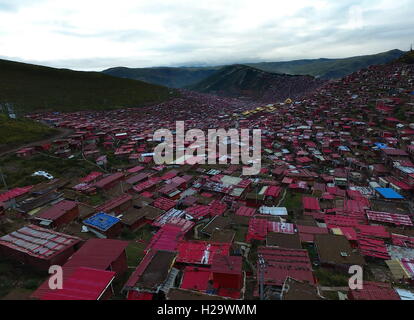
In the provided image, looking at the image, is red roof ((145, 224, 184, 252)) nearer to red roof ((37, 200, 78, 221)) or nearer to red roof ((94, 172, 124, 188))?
red roof ((37, 200, 78, 221))

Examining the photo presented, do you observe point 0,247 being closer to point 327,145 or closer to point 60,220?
point 60,220

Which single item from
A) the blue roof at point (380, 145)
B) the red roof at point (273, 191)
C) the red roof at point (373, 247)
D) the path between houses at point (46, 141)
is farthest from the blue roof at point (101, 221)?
the blue roof at point (380, 145)

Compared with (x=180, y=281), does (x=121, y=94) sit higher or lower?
higher

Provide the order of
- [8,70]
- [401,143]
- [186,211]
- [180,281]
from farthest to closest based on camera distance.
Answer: [8,70]
[401,143]
[186,211]
[180,281]

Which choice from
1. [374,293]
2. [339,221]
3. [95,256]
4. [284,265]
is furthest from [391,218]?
[95,256]

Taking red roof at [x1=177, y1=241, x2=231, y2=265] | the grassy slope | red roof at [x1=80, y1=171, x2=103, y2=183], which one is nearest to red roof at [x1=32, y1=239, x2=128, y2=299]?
red roof at [x1=177, y1=241, x2=231, y2=265]
